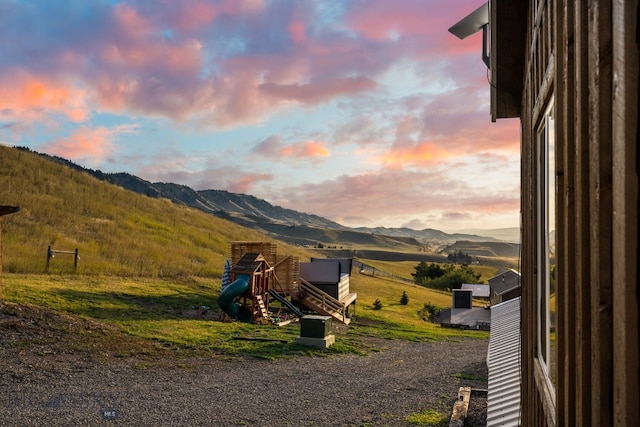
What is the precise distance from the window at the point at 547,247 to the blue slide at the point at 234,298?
70.8ft

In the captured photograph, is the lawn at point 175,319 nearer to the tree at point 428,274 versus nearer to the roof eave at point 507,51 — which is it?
the roof eave at point 507,51

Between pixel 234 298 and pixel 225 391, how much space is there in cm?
1166

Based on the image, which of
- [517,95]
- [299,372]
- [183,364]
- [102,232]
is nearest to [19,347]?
[183,364]

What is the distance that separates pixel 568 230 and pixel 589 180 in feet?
1.32

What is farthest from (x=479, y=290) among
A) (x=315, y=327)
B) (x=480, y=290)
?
(x=315, y=327)

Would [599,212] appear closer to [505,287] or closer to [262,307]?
[262,307]

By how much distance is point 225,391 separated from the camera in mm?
12977

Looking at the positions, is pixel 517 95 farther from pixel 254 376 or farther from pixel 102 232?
pixel 102 232

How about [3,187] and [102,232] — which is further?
[3,187]

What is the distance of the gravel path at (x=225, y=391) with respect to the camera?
10.8 metres

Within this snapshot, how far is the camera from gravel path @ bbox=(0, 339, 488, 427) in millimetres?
10766

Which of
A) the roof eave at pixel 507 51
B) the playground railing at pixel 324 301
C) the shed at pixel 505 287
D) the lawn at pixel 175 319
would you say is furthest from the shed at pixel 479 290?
the roof eave at pixel 507 51

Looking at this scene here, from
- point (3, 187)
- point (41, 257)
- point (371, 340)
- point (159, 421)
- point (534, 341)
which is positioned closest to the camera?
point (534, 341)

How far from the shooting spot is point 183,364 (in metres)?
15.6
